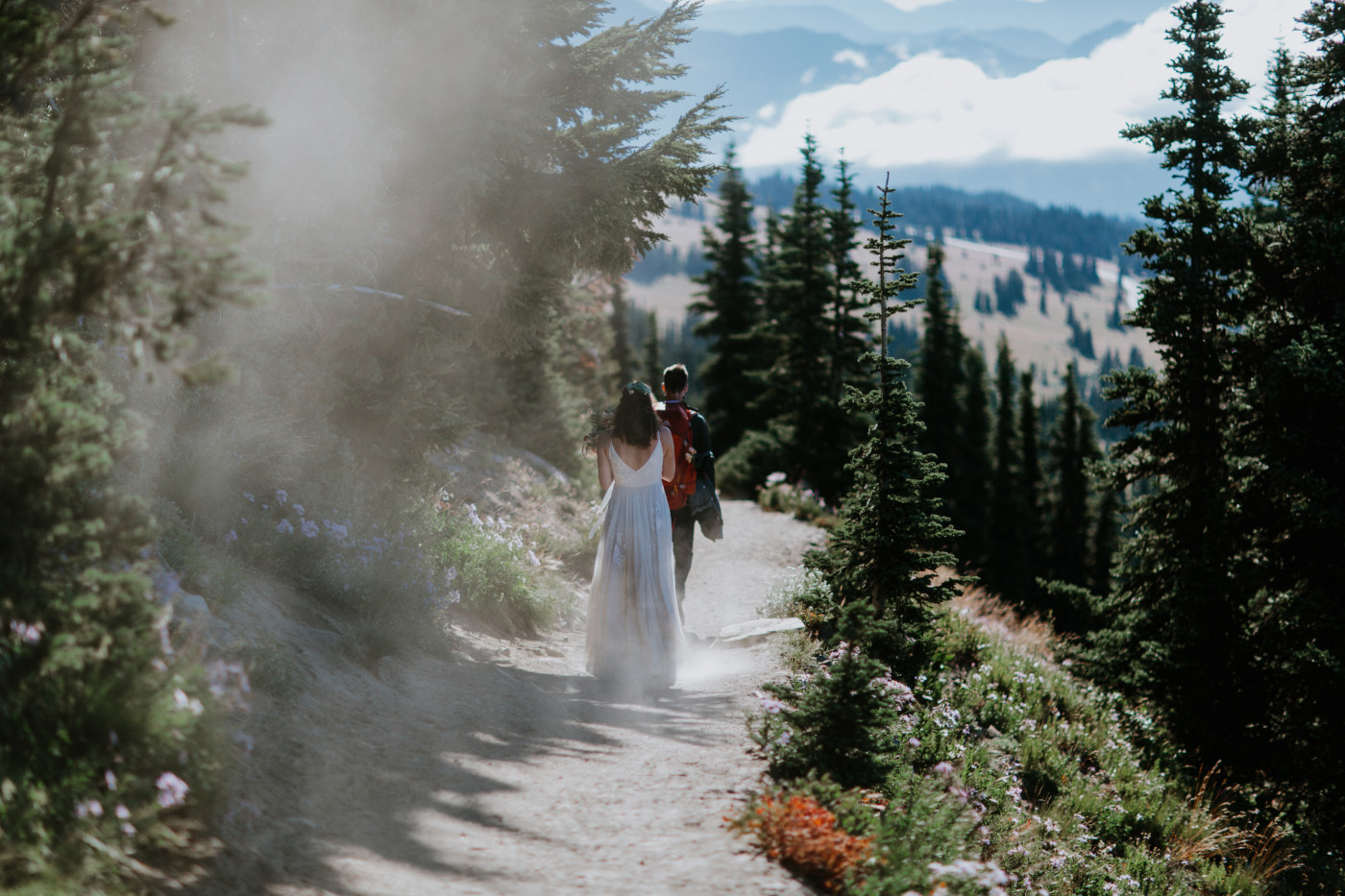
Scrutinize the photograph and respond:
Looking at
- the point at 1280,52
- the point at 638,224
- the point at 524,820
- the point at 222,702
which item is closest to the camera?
the point at 222,702

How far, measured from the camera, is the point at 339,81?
8594mm

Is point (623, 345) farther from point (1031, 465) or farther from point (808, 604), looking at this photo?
point (808, 604)

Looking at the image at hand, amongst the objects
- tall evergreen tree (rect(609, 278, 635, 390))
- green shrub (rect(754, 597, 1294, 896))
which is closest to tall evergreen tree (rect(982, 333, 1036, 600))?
tall evergreen tree (rect(609, 278, 635, 390))

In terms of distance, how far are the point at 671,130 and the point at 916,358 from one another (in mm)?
35629

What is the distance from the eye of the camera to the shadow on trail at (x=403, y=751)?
3.66 meters

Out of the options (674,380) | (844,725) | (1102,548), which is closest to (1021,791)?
(844,725)

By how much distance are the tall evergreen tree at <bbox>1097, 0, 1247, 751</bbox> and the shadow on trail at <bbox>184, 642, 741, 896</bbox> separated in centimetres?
859

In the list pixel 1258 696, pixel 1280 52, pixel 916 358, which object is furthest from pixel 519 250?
pixel 916 358

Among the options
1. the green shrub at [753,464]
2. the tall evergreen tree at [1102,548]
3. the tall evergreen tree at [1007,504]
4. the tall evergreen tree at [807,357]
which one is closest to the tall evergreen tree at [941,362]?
the tall evergreen tree at [1007,504]

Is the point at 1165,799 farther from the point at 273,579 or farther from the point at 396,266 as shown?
the point at 396,266

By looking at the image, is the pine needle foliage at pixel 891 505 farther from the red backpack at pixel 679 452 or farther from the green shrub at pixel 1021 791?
the red backpack at pixel 679 452

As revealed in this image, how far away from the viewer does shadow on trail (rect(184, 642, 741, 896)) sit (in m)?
3.66

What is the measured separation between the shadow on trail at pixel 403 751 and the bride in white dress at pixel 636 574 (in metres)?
0.30

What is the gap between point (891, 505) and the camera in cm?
726
